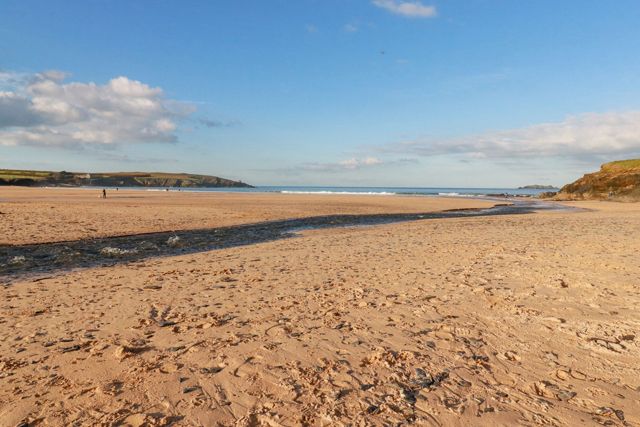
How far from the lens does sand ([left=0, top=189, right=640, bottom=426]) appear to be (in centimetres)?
360

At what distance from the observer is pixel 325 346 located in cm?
499

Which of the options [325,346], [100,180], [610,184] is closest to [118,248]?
[325,346]

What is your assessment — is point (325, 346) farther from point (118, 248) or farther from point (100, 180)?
point (100, 180)

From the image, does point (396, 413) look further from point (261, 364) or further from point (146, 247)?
point (146, 247)

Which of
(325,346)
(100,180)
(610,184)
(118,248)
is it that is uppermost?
(610,184)

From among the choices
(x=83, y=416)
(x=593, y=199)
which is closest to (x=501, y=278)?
(x=83, y=416)

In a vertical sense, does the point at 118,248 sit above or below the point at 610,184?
below

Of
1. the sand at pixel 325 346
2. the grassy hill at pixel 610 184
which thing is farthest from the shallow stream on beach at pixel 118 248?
the grassy hill at pixel 610 184

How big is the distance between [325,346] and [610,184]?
209ft

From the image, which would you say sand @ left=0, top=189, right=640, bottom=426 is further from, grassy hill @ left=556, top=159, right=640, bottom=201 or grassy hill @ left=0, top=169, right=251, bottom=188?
grassy hill @ left=0, top=169, right=251, bottom=188

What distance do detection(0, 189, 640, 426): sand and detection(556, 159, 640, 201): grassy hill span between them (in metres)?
52.7

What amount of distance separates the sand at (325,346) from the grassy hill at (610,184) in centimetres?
5269

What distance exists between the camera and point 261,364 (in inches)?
176

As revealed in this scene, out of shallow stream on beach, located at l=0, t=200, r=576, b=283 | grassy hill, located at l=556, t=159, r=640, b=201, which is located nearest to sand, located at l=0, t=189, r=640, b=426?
shallow stream on beach, located at l=0, t=200, r=576, b=283
